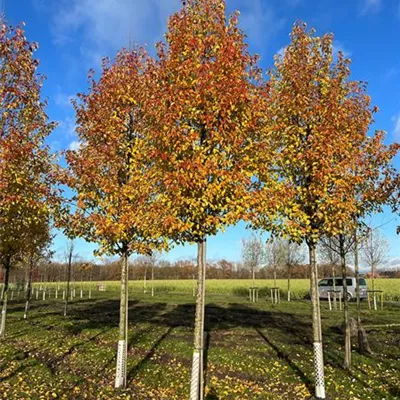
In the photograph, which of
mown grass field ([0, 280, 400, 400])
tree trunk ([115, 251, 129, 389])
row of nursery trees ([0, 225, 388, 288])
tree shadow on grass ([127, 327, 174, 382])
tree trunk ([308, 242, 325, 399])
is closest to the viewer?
tree trunk ([308, 242, 325, 399])

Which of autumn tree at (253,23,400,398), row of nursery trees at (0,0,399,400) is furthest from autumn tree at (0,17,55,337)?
autumn tree at (253,23,400,398)

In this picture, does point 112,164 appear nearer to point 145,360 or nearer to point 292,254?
point 145,360

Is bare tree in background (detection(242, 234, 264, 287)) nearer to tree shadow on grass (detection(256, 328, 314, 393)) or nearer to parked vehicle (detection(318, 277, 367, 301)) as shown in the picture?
parked vehicle (detection(318, 277, 367, 301))

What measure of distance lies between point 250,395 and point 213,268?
3464 inches

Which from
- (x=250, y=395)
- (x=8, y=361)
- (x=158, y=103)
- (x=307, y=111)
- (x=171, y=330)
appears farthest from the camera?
(x=171, y=330)

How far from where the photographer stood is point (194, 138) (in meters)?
7.46

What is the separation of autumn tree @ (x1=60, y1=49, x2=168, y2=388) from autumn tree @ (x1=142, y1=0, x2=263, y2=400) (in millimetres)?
1494

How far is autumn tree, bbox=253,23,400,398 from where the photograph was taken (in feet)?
28.0

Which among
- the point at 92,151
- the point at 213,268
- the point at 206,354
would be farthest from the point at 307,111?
the point at 213,268

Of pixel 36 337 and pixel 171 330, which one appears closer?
pixel 36 337

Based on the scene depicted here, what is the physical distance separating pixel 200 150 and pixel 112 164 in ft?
11.7

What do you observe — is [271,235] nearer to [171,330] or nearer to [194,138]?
[194,138]

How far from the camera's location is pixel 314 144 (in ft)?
28.5

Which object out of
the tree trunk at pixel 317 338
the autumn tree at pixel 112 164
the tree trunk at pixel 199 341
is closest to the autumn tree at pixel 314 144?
the tree trunk at pixel 317 338
